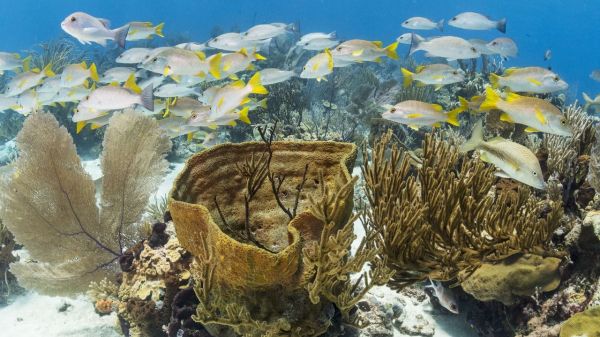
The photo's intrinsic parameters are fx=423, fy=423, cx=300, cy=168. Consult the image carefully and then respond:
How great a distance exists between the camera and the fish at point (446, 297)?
395cm

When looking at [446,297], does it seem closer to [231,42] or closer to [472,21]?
[231,42]

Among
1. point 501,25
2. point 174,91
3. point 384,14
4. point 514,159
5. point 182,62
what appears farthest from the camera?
point 384,14

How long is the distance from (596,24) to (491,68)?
181266mm

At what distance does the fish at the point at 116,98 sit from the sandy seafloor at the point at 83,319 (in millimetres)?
2448

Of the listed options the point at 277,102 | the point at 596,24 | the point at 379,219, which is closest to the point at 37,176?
the point at 379,219

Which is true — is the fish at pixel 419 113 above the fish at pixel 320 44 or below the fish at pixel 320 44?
below

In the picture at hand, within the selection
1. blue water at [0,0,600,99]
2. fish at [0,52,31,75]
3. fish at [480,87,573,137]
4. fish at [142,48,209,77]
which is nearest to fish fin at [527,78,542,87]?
fish at [480,87,573,137]

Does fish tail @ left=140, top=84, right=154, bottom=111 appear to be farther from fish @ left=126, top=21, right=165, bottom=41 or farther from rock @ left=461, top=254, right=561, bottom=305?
rock @ left=461, top=254, right=561, bottom=305

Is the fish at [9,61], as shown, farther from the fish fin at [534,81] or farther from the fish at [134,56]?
the fish fin at [534,81]

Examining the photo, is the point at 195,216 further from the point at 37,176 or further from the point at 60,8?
the point at 60,8

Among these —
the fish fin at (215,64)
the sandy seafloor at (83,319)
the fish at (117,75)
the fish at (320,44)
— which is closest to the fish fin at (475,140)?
the sandy seafloor at (83,319)

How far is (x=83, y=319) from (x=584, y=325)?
4852mm

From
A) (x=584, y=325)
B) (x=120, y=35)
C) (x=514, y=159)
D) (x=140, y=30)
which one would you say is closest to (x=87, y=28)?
(x=120, y=35)

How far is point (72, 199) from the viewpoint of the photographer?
4.52m
